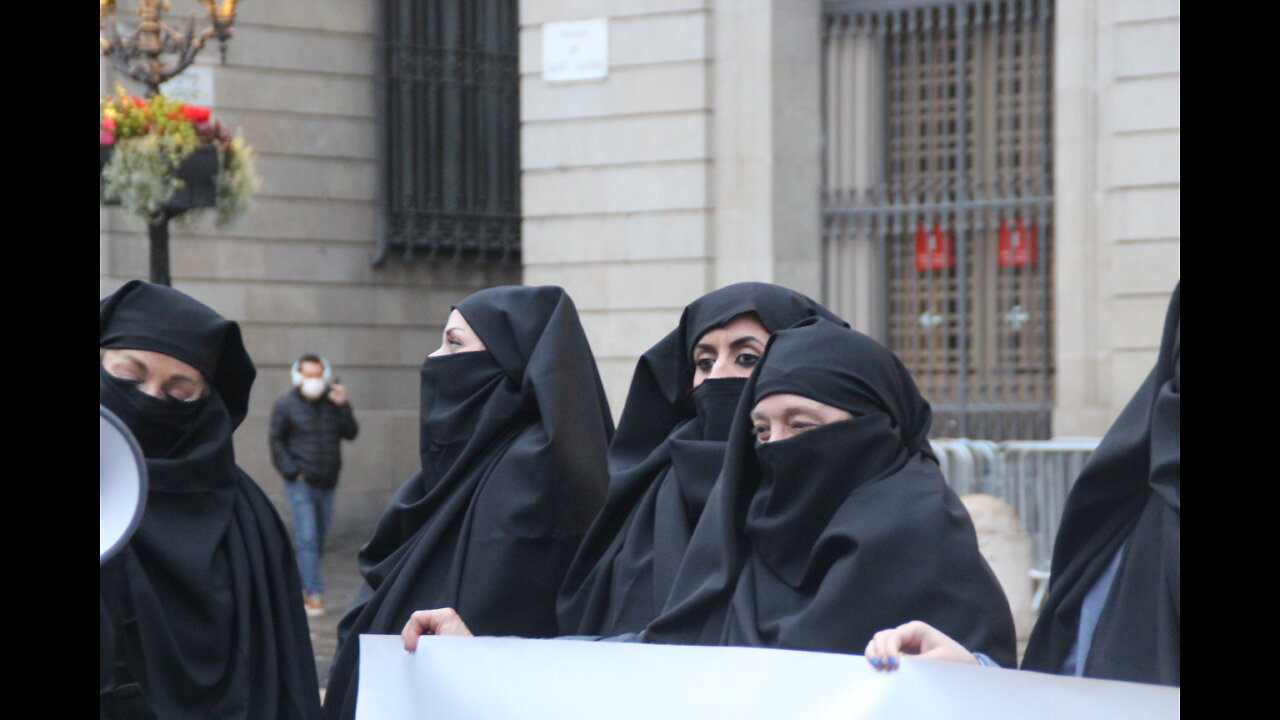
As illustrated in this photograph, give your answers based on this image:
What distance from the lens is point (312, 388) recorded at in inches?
414

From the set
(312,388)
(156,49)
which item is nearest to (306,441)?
(312,388)

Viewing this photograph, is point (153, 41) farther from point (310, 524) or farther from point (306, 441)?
point (310, 524)

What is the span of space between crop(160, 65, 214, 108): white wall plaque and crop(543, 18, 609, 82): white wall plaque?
3623 mm

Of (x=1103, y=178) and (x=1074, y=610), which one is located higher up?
(x=1103, y=178)

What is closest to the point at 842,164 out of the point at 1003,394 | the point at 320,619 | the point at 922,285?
the point at 922,285

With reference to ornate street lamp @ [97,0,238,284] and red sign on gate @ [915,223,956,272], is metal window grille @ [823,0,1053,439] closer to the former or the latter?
red sign on gate @ [915,223,956,272]

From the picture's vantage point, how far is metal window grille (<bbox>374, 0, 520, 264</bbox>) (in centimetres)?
1466

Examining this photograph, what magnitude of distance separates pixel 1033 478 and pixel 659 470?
234 inches

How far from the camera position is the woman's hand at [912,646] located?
2.31 m
